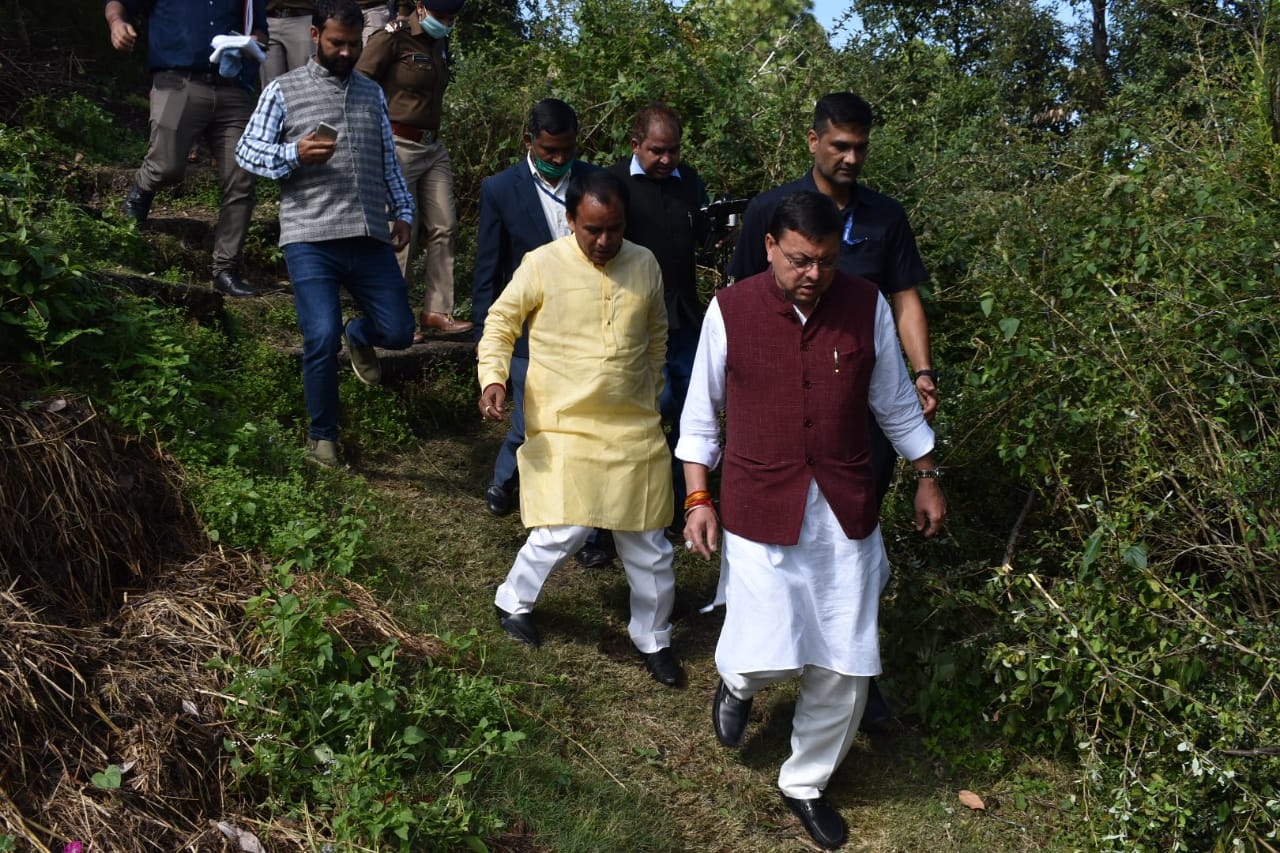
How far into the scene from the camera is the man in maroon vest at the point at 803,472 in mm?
4027

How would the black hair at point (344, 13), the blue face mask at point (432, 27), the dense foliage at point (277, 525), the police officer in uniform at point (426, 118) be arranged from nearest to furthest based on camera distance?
the dense foliage at point (277, 525)
the black hair at point (344, 13)
the blue face mask at point (432, 27)
the police officer in uniform at point (426, 118)

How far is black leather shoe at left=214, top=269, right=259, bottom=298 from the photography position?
7.04m

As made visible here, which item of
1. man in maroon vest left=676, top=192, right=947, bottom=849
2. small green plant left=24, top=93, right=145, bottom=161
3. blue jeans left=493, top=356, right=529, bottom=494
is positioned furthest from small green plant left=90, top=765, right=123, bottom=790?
small green plant left=24, top=93, right=145, bottom=161

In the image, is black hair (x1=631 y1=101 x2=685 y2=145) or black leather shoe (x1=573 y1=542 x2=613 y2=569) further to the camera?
black leather shoe (x1=573 y1=542 x2=613 y2=569)

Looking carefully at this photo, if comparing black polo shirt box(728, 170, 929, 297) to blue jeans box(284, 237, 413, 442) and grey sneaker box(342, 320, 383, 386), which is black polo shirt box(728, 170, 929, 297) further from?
grey sneaker box(342, 320, 383, 386)

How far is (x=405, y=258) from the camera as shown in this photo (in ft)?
23.5

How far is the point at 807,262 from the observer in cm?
388

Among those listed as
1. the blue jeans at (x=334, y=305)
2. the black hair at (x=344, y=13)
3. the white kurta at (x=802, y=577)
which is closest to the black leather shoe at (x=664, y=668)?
the white kurta at (x=802, y=577)

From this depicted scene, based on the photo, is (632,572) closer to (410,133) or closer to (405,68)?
(410,133)

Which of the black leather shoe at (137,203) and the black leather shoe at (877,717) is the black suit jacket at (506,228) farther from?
the black leather shoe at (137,203)

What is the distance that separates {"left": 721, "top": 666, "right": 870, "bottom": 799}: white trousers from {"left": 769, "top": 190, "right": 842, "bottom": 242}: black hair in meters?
1.41

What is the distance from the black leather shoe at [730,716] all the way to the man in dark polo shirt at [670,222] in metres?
1.25

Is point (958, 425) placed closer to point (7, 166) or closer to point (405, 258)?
point (405, 258)

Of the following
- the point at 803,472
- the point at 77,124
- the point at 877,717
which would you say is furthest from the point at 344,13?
the point at 77,124
